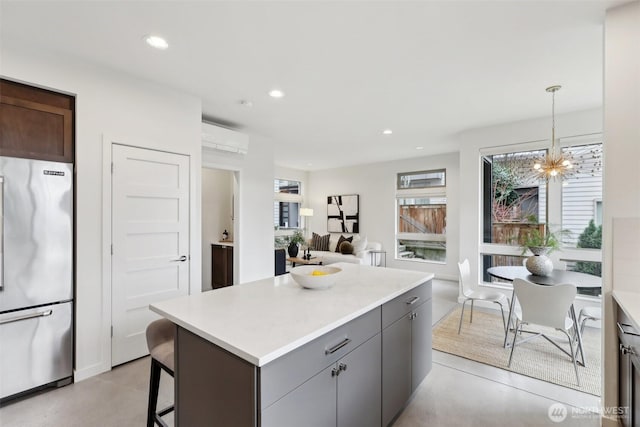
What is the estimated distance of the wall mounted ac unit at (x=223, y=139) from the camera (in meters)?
3.57

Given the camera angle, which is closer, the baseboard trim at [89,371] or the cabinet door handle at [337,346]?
the cabinet door handle at [337,346]

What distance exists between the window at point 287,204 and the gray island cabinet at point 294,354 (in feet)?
19.0

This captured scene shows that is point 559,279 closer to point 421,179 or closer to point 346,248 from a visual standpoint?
point 421,179

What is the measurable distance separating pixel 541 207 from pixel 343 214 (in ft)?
14.7

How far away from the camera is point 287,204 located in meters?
7.99


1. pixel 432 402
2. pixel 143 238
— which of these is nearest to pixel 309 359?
pixel 432 402

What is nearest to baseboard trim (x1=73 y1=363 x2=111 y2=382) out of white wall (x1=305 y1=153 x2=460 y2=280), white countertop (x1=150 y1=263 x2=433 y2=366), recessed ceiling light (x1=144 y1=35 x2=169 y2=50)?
white countertop (x1=150 y1=263 x2=433 y2=366)

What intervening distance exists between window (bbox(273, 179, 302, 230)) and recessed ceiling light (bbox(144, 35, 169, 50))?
543 cm

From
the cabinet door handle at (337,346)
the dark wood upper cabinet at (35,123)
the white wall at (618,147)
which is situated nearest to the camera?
the cabinet door handle at (337,346)

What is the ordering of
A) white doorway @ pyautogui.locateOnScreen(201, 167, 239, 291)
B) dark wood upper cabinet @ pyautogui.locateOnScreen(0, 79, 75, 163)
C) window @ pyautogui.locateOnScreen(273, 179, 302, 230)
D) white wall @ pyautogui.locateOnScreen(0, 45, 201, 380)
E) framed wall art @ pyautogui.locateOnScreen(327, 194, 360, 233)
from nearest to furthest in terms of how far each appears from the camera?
1. dark wood upper cabinet @ pyautogui.locateOnScreen(0, 79, 75, 163)
2. white wall @ pyautogui.locateOnScreen(0, 45, 201, 380)
3. white doorway @ pyautogui.locateOnScreen(201, 167, 239, 291)
4. framed wall art @ pyautogui.locateOnScreen(327, 194, 360, 233)
5. window @ pyautogui.locateOnScreen(273, 179, 302, 230)

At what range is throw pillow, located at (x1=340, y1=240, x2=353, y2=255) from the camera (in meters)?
6.81

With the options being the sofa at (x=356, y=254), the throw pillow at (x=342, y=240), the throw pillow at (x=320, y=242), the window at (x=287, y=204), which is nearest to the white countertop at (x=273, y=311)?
the sofa at (x=356, y=254)

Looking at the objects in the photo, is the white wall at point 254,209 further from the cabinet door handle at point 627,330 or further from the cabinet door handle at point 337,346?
the cabinet door handle at point 627,330

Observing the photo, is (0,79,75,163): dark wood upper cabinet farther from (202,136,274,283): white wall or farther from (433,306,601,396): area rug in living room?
(433,306,601,396): area rug in living room
